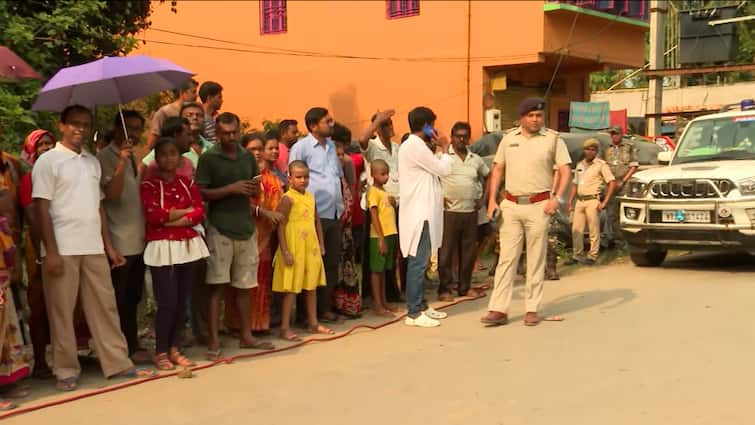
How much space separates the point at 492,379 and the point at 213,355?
2109mm

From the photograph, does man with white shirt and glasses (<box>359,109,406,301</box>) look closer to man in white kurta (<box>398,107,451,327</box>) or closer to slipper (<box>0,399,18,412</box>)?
man in white kurta (<box>398,107,451,327</box>)

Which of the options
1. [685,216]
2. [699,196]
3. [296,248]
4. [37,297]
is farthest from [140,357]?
[699,196]

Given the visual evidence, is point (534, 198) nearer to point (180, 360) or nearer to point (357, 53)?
point (180, 360)

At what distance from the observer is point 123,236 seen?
6.00 meters

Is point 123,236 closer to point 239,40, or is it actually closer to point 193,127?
point 193,127

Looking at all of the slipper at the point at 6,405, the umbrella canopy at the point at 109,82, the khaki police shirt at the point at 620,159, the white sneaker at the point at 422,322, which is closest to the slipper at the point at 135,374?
the slipper at the point at 6,405

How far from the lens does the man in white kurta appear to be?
298 inches

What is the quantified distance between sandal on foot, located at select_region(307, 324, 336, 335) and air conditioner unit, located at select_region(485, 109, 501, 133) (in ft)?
44.6

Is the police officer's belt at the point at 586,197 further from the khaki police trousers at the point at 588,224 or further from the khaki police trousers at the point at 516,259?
the khaki police trousers at the point at 516,259

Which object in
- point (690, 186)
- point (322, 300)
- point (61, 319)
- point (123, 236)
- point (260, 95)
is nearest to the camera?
point (61, 319)

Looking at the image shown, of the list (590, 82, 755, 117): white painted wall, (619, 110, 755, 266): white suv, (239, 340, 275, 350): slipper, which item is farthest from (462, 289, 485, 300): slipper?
(590, 82, 755, 117): white painted wall

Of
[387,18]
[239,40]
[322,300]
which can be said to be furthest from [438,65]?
[322,300]

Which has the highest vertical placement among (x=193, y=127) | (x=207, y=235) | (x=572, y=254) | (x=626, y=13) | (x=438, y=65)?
(x=626, y=13)

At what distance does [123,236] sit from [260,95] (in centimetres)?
1898
